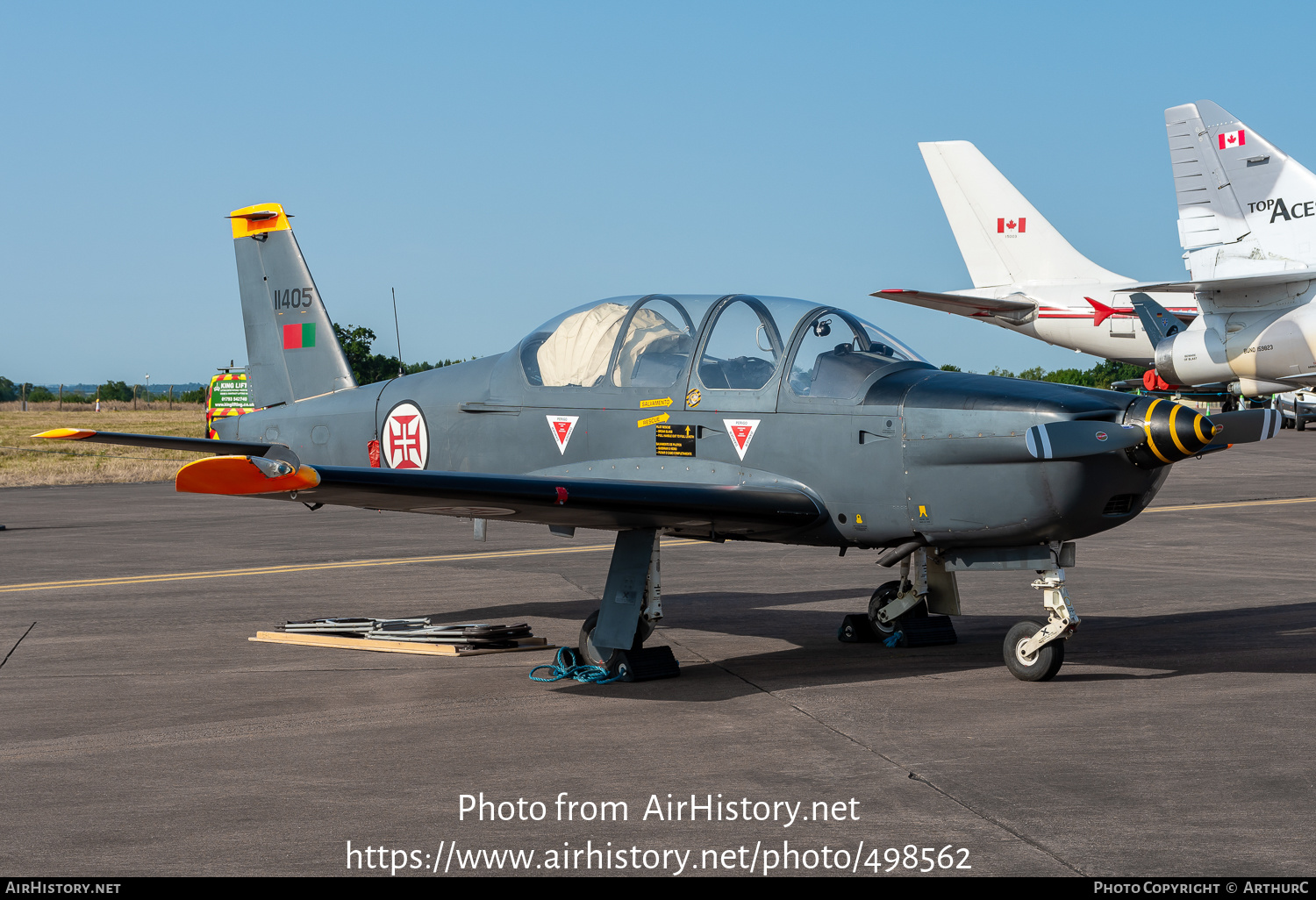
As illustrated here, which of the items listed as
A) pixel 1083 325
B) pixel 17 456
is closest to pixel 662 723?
pixel 1083 325

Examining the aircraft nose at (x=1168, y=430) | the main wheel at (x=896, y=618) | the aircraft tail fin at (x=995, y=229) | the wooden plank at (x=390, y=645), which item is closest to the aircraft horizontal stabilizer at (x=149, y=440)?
the wooden plank at (x=390, y=645)

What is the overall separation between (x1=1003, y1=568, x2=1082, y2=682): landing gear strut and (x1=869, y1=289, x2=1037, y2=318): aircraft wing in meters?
23.6

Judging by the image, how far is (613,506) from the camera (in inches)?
281

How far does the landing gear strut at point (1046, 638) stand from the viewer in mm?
7160

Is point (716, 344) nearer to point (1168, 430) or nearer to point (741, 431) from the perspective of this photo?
point (741, 431)

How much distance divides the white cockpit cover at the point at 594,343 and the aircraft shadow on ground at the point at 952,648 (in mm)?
2186

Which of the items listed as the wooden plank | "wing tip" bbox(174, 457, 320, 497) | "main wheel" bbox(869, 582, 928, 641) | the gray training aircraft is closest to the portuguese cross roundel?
the gray training aircraft

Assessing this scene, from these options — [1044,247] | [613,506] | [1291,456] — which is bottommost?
→ [1291,456]

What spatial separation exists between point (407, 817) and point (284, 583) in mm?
8330

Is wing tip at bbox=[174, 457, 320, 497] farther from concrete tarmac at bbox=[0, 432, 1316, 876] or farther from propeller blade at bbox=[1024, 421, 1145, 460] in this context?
propeller blade at bbox=[1024, 421, 1145, 460]

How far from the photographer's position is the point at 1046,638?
725 cm

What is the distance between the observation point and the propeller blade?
6609 mm

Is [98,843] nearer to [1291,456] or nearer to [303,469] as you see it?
[303,469]

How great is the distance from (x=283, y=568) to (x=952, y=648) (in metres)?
8.44
